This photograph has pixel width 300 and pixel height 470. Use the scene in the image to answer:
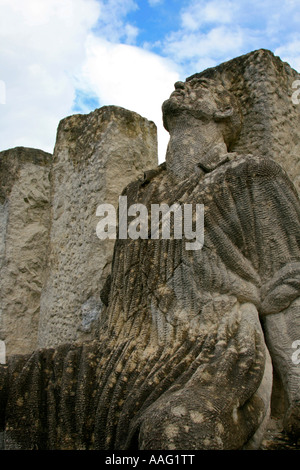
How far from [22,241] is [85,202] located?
79cm

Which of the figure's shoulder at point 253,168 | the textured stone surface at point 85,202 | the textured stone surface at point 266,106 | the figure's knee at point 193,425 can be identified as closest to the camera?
the figure's knee at point 193,425

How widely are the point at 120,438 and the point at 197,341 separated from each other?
18.2 inches

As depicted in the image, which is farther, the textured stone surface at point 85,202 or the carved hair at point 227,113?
the textured stone surface at point 85,202

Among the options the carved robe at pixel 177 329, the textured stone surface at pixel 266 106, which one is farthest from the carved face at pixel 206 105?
the carved robe at pixel 177 329

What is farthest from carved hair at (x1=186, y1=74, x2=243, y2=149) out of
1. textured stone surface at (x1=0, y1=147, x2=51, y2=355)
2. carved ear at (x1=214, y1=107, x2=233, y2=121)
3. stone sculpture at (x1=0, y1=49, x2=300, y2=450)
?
textured stone surface at (x1=0, y1=147, x2=51, y2=355)

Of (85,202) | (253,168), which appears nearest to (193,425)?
(253,168)

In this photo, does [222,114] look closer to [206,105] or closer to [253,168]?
[206,105]

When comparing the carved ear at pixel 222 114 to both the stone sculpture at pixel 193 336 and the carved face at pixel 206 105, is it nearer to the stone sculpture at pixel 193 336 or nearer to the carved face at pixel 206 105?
the carved face at pixel 206 105

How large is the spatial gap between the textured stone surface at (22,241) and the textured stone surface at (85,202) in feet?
→ 1.03

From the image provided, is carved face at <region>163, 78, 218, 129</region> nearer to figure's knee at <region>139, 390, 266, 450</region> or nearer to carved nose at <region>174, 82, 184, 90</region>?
carved nose at <region>174, 82, 184, 90</region>

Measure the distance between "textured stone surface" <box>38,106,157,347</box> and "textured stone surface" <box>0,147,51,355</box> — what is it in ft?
1.03

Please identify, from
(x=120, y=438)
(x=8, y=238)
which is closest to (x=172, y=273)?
(x=120, y=438)

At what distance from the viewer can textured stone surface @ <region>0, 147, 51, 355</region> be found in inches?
157

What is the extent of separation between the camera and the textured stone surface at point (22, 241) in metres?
4.00
